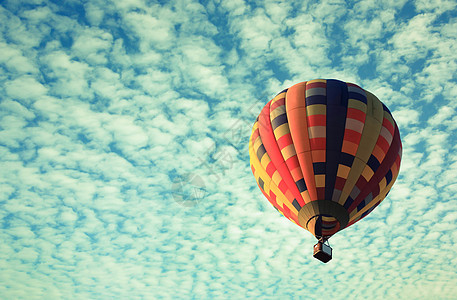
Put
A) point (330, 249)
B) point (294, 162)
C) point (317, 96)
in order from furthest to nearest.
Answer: point (317, 96)
point (294, 162)
point (330, 249)

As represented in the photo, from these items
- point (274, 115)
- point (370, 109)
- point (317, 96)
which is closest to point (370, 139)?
point (370, 109)

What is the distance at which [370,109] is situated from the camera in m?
13.6

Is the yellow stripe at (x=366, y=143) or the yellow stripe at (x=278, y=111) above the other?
the yellow stripe at (x=278, y=111)

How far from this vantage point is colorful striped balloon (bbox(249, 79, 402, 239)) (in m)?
12.4

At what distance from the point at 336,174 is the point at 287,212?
2.37m

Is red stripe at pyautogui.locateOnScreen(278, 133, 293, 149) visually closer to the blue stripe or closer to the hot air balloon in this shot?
the hot air balloon

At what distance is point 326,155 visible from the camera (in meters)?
12.6

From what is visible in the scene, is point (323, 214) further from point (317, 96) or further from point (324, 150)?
point (317, 96)

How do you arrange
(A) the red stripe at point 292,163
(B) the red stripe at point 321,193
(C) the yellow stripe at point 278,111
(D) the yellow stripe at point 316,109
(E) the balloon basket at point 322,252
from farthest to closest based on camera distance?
(C) the yellow stripe at point 278,111, (D) the yellow stripe at point 316,109, (A) the red stripe at point 292,163, (B) the red stripe at point 321,193, (E) the balloon basket at point 322,252

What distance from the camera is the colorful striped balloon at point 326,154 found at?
40.6ft

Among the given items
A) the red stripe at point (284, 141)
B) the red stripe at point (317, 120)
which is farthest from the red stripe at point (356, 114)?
the red stripe at point (284, 141)

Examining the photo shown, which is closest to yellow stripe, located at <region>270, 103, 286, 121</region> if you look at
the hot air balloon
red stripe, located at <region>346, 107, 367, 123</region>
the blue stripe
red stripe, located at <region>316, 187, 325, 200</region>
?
the hot air balloon

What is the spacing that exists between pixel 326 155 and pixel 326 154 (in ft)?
0.12

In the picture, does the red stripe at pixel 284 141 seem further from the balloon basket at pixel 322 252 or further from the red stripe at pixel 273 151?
the balloon basket at pixel 322 252
